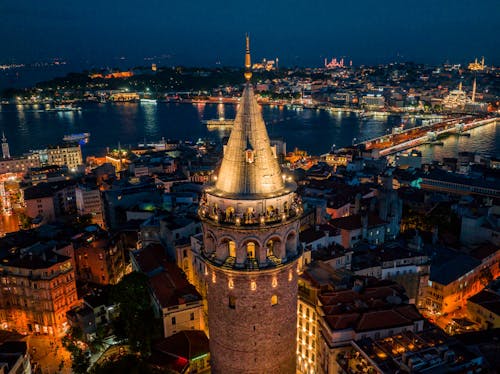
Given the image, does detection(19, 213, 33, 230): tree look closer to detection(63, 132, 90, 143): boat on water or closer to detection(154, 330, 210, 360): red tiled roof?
detection(154, 330, 210, 360): red tiled roof

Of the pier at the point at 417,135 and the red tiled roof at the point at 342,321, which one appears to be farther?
the pier at the point at 417,135

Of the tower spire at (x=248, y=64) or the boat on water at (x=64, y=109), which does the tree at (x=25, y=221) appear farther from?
the boat on water at (x=64, y=109)

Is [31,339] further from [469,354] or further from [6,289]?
[469,354]

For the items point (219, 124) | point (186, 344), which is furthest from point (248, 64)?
point (219, 124)

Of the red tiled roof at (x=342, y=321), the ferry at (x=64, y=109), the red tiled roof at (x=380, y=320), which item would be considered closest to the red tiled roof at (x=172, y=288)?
the red tiled roof at (x=342, y=321)

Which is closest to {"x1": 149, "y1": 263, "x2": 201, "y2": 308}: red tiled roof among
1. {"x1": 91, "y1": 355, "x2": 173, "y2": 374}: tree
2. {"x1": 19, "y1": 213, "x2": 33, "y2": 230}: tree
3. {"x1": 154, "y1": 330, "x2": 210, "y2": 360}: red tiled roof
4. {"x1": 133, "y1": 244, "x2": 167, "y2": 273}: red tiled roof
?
{"x1": 133, "y1": 244, "x2": 167, "y2": 273}: red tiled roof
